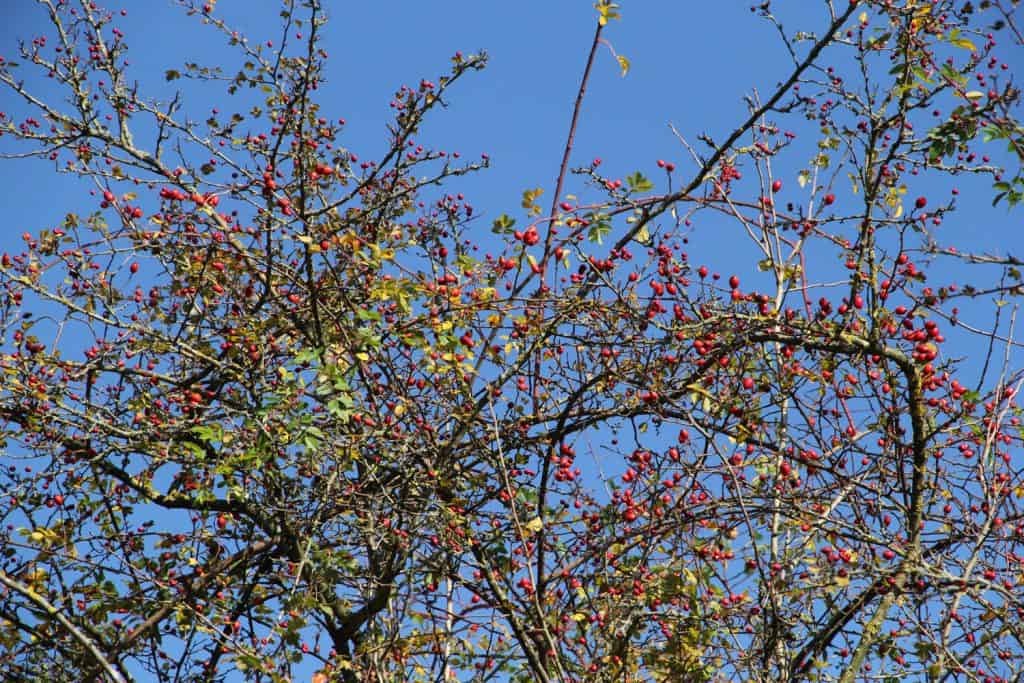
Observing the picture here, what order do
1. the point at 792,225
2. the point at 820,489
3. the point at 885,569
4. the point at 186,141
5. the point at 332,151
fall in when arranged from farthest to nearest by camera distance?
the point at 332,151
the point at 186,141
the point at 792,225
the point at 820,489
the point at 885,569

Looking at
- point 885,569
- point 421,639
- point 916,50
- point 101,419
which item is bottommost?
point 885,569

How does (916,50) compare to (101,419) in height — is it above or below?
above

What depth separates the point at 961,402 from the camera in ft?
15.6

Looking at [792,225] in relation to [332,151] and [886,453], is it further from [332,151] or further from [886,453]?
[332,151]

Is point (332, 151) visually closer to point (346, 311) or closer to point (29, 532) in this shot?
point (346, 311)

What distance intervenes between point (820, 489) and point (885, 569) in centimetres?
59

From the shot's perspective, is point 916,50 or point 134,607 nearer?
point 916,50

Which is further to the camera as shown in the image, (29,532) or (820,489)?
(29,532)

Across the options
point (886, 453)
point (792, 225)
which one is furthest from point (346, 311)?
point (886, 453)

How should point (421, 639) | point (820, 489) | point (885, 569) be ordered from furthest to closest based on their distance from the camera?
point (421, 639)
point (820, 489)
point (885, 569)

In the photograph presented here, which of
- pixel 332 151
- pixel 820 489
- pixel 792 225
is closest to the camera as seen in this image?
pixel 820 489

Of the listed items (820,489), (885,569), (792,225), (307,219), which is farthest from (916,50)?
(307,219)

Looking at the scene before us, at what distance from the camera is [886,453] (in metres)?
4.71

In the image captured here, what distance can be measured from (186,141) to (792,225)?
12.6ft
